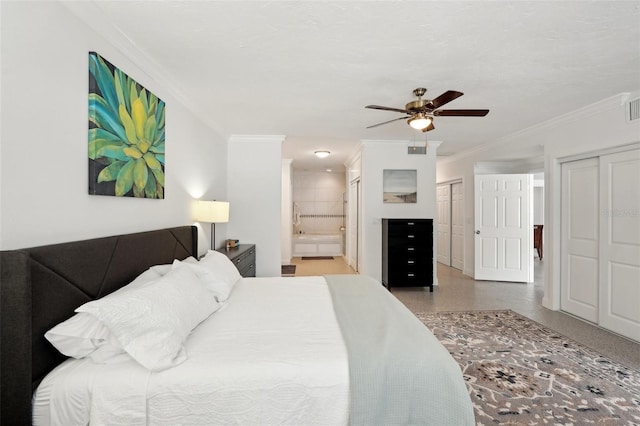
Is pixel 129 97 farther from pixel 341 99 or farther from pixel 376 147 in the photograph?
pixel 376 147

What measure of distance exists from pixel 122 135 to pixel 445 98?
2356 millimetres

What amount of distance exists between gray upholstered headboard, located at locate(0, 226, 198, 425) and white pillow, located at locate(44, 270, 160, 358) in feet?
0.20

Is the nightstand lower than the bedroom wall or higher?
lower

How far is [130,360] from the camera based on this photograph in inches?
50.7

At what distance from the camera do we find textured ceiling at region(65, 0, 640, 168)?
1.74 m

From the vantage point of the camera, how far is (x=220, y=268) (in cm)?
236

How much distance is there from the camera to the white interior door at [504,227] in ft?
16.8

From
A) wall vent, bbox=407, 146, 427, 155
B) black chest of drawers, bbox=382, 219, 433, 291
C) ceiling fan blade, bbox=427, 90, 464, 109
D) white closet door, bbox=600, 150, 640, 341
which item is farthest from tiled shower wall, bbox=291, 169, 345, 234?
ceiling fan blade, bbox=427, 90, 464, 109

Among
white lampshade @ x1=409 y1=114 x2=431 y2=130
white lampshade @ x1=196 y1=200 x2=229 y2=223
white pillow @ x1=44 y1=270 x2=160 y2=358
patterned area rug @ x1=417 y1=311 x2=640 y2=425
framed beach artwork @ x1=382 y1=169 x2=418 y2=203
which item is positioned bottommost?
patterned area rug @ x1=417 y1=311 x2=640 y2=425

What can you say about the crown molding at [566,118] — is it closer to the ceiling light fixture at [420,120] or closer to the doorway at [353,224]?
the ceiling light fixture at [420,120]

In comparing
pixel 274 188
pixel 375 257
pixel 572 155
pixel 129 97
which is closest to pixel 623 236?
pixel 572 155

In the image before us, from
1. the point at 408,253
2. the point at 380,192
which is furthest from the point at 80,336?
the point at 380,192

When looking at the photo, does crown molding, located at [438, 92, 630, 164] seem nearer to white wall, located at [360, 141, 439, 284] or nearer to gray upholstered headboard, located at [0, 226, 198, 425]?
white wall, located at [360, 141, 439, 284]

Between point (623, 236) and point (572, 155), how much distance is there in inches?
42.2
